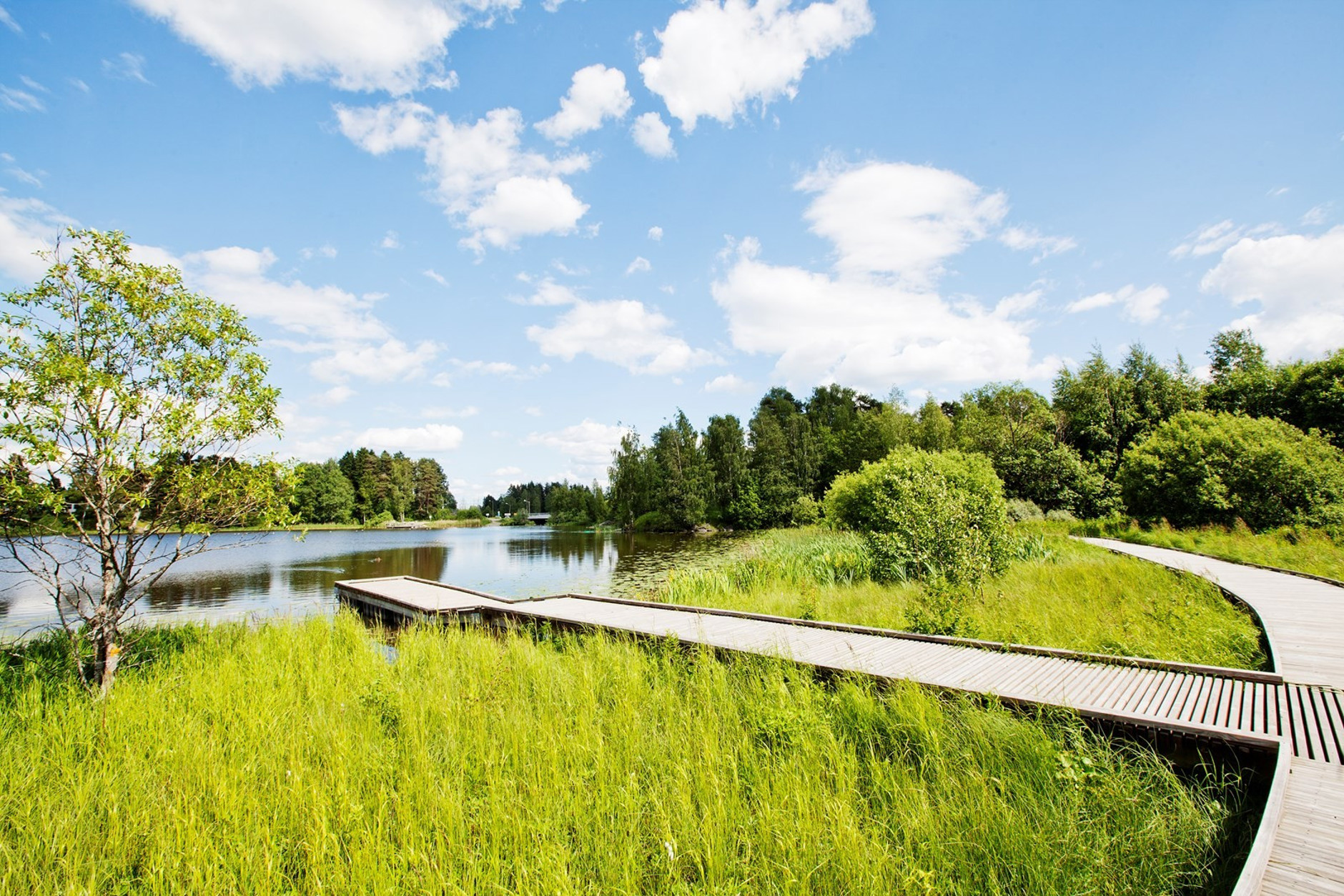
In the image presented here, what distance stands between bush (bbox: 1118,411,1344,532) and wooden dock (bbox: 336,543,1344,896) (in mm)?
11684

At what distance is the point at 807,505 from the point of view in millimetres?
42656

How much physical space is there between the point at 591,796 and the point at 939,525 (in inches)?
317

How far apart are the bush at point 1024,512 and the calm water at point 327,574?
14.4 meters

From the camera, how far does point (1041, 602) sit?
8.32 m

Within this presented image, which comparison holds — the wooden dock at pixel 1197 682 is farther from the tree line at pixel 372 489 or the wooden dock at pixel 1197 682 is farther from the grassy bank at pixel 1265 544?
the tree line at pixel 372 489

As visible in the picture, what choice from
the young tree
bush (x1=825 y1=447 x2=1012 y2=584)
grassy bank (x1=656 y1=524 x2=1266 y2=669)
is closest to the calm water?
the young tree

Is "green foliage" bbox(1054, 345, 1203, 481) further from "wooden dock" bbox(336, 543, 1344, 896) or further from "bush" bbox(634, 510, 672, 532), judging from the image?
"bush" bbox(634, 510, 672, 532)

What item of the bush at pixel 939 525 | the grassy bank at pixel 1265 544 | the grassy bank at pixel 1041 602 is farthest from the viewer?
the grassy bank at pixel 1265 544

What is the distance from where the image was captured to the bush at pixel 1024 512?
26.3 m

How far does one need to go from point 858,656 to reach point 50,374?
817 centimetres

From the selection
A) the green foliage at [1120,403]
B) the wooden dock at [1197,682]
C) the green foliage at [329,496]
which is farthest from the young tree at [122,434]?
the green foliage at [329,496]

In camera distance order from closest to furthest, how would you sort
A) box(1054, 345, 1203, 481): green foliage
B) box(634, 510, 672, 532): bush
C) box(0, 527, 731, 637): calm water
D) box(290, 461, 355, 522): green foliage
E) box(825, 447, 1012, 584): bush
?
box(825, 447, 1012, 584): bush < box(0, 527, 731, 637): calm water < box(1054, 345, 1203, 481): green foliage < box(634, 510, 672, 532): bush < box(290, 461, 355, 522): green foliage

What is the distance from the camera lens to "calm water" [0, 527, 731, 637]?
15305 millimetres

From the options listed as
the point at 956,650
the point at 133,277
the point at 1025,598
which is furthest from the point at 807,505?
the point at 133,277
